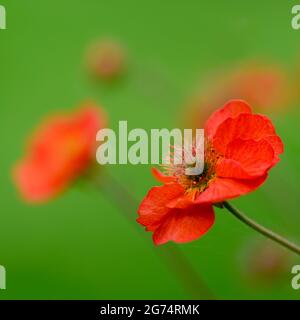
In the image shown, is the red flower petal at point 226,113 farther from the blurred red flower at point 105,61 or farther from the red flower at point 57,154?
the blurred red flower at point 105,61

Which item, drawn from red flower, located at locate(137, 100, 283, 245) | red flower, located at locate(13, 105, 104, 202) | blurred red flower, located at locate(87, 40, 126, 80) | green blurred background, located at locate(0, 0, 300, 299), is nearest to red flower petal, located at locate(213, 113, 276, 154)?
red flower, located at locate(137, 100, 283, 245)

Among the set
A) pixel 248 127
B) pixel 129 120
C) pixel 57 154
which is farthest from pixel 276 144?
pixel 129 120

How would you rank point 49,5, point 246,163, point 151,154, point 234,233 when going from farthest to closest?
point 49,5 < point 234,233 < point 151,154 < point 246,163

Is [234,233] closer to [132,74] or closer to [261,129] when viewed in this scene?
[132,74]

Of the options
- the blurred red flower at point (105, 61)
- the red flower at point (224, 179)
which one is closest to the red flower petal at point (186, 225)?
the red flower at point (224, 179)
